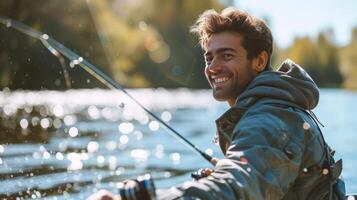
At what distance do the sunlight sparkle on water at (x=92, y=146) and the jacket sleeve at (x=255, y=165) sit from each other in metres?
10.2

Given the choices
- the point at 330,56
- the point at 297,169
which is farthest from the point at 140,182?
the point at 330,56

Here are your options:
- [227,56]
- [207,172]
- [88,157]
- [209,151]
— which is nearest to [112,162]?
[88,157]

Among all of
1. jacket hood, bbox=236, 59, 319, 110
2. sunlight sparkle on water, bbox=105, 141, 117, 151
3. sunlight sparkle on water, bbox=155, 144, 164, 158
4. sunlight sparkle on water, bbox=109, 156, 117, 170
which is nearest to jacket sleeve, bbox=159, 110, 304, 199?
jacket hood, bbox=236, 59, 319, 110

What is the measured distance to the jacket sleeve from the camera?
3.22 meters

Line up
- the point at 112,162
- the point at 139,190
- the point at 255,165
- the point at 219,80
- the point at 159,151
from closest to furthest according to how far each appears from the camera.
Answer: the point at 139,190 < the point at 255,165 < the point at 219,80 < the point at 112,162 < the point at 159,151

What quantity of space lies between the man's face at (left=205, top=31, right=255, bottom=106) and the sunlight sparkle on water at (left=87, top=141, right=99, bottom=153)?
9251 millimetres

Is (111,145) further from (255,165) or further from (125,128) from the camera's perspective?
(255,165)

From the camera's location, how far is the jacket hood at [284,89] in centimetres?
407

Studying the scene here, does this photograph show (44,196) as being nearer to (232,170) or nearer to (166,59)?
(232,170)

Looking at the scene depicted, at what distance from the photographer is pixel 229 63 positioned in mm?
4641

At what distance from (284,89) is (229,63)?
2.09ft

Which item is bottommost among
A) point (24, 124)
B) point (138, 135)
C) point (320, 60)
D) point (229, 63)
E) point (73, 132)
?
point (229, 63)

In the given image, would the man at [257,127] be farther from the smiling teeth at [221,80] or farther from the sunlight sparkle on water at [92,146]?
the sunlight sparkle on water at [92,146]

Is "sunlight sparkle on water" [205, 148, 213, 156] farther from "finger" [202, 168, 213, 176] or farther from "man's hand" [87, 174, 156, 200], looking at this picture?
"man's hand" [87, 174, 156, 200]
